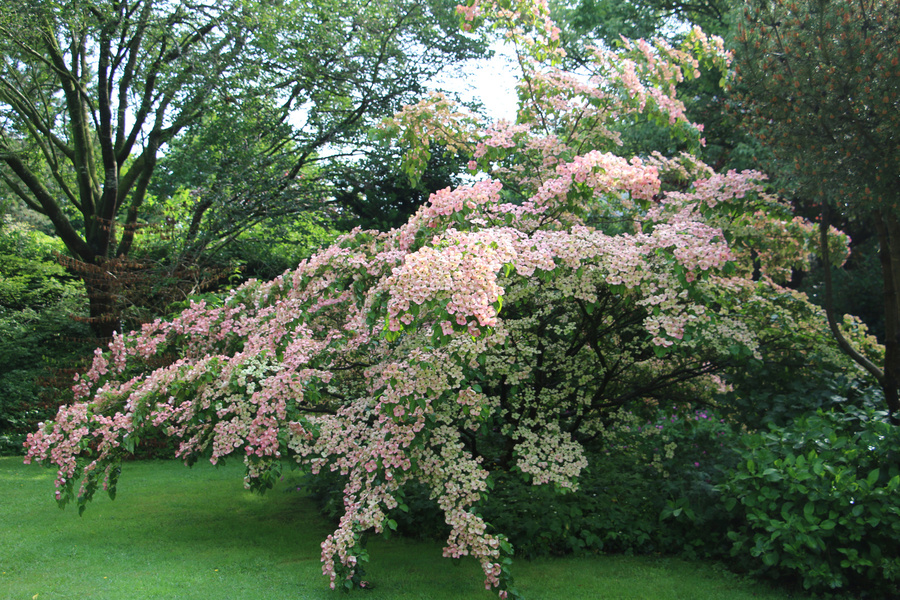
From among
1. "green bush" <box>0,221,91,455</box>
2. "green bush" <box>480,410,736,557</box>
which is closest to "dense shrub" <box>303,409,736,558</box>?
"green bush" <box>480,410,736,557</box>

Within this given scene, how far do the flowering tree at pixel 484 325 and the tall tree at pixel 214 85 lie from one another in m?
6.16

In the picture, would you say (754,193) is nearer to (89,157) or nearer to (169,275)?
(169,275)

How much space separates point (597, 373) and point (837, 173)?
2.12 metres

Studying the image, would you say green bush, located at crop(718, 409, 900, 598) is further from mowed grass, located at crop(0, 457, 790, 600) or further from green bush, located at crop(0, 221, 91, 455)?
green bush, located at crop(0, 221, 91, 455)

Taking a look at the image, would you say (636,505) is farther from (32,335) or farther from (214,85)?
(32,335)

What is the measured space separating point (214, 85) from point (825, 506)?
402 inches

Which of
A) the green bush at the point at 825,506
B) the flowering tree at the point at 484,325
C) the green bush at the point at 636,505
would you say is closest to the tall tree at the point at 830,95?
the flowering tree at the point at 484,325

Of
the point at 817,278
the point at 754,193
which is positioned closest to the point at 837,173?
the point at 754,193

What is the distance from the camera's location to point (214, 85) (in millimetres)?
10820

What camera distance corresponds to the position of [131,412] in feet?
13.6

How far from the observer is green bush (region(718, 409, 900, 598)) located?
357 centimetres

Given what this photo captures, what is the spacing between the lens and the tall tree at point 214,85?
10.8 metres

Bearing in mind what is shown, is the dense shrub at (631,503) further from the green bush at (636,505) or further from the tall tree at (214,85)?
the tall tree at (214,85)

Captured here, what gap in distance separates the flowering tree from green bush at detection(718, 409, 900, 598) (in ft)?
2.24
